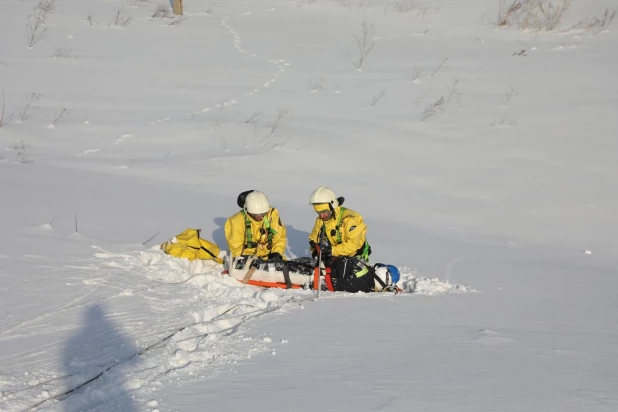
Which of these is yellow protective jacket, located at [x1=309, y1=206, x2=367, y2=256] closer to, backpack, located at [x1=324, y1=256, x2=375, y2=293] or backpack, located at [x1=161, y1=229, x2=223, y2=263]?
backpack, located at [x1=324, y1=256, x2=375, y2=293]

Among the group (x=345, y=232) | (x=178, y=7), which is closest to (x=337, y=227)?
(x=345, y=232)

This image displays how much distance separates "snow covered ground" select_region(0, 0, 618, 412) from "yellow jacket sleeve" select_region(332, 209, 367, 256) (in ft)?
2.51

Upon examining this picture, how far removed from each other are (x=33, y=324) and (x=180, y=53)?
13.5m

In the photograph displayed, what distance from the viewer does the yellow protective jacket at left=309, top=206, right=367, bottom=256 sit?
8.23 m

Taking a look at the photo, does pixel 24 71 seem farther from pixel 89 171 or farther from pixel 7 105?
pixel 89 171

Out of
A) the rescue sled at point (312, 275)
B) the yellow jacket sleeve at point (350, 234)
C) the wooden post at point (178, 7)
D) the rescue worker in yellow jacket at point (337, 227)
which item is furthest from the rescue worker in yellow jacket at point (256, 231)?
the wooden post at point (178, 7)

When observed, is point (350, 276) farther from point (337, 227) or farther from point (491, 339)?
point (491, 339)

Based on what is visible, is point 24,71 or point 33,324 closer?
point 33,324

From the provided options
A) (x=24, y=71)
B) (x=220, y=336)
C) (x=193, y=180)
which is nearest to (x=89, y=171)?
(x=193, y=180)

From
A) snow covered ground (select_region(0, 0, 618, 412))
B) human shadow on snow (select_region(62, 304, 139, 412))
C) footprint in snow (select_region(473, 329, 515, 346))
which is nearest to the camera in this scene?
human shadow on snow (select_region(62, 304, 139, 412))

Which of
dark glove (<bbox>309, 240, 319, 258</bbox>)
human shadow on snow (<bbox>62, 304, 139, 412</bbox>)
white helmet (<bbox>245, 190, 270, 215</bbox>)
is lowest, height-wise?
human shadow on snow (<bbox>62, 304, 139, 412</bbox>)

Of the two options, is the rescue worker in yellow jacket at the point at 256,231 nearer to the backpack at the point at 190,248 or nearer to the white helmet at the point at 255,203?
the white helmet at the point at 255,203

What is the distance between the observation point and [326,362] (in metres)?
4.88

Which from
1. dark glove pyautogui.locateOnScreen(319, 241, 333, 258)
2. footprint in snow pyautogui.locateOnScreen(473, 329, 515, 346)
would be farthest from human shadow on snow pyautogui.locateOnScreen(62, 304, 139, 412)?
dark glove pyautogui.locateOnScreen(319, 241, 333, 258)
